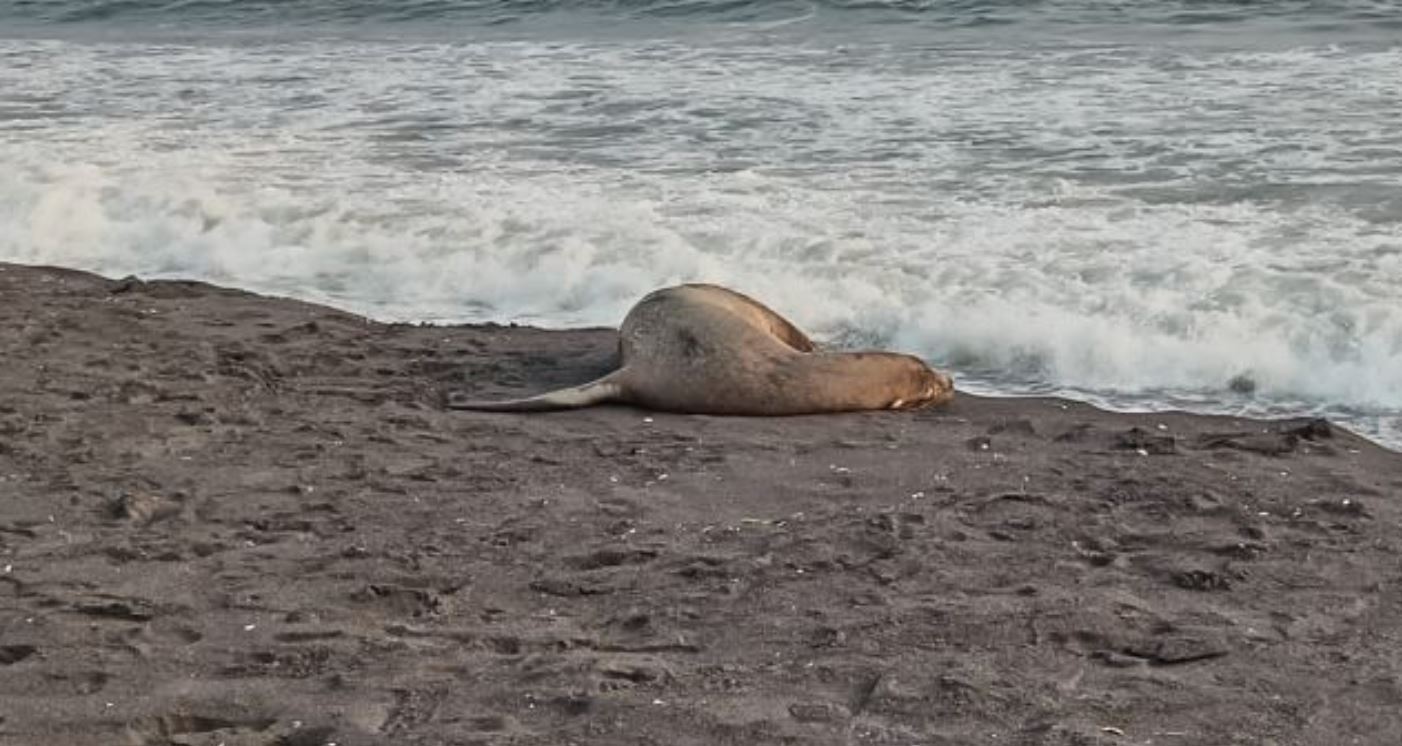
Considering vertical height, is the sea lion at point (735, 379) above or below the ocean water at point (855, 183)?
above

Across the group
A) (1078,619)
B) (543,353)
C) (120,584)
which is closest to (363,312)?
(543,353)

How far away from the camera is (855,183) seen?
10.8 m

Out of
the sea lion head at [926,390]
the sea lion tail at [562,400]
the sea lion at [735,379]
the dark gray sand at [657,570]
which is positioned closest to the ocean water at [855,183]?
the sea lion head at [926,390]

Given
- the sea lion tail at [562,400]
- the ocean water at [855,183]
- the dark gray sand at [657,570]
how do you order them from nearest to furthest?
the dark gray sand at [657,570] → the sea lion tail at [562,400] → the ocean water at [855,183]

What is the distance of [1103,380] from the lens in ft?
25.6

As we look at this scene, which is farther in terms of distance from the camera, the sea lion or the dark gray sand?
the sea lion

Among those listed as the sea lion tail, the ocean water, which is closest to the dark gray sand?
the sea lion tail

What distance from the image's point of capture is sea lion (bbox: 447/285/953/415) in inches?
286

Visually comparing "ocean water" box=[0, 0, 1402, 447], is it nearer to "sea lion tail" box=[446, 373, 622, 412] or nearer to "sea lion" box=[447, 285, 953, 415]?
"sea lion" box=[447, 285, 953, 415]

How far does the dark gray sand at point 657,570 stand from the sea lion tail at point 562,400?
3.0 inches

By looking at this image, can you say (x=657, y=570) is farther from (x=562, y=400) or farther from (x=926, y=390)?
(x=926, y=390)

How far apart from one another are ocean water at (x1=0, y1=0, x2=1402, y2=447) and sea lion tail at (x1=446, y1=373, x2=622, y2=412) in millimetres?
1412

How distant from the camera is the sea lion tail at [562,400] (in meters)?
7.22

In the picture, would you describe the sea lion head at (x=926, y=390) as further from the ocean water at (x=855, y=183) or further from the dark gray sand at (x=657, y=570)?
the ocean water at (x=855, y=183)
